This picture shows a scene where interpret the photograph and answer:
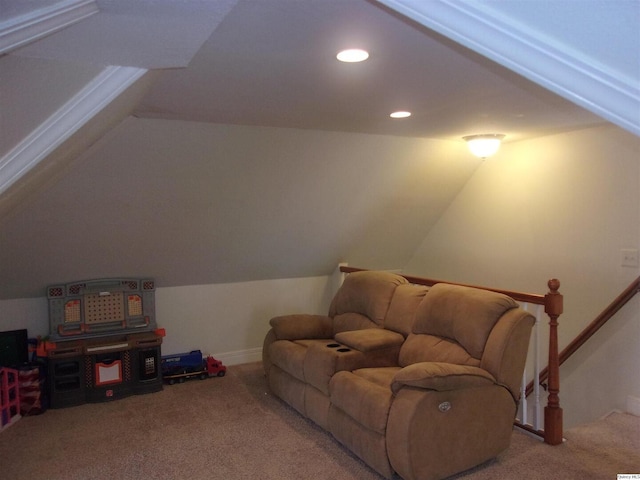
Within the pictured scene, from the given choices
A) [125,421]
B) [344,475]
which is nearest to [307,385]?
[344,475]

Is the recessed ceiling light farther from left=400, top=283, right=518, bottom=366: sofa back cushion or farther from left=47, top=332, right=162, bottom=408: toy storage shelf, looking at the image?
left=47, top=332, right=162, bottom=408: toy storage shelf

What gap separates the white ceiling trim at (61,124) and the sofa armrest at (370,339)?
7.38 ft

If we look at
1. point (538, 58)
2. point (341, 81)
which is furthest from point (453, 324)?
point (538, 58)

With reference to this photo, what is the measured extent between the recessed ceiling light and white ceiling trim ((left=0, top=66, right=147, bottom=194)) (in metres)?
0.79

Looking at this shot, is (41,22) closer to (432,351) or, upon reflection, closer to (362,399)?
(362,399)

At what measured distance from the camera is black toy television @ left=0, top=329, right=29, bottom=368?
12.2ft

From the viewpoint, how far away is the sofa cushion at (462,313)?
115 inches

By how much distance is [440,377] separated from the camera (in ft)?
8.52

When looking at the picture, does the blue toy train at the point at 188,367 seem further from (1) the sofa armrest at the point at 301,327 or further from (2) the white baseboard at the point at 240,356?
(1) the sofa armrest at the point at 301,327

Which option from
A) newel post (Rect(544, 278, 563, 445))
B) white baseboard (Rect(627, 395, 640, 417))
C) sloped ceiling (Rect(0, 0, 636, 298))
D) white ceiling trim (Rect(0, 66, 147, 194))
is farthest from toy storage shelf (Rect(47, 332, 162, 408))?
white baseboard (Rect(627, 395, 640, 417))

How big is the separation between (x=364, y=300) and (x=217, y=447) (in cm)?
151

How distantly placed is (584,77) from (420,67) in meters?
1.69

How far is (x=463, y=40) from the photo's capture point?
671 mm

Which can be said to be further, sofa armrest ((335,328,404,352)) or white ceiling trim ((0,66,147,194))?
sofa armrest ((335,328,404,352))
